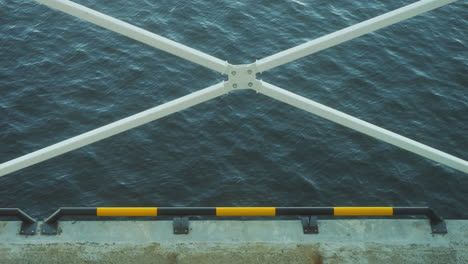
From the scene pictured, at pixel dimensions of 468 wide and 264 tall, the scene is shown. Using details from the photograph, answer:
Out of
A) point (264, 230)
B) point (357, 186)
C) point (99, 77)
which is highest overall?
point (99, 77)

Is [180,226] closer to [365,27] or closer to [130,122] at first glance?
[130,122]

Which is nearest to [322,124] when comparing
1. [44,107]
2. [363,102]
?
[363,102]

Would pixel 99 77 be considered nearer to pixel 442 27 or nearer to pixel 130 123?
pixel 442 27

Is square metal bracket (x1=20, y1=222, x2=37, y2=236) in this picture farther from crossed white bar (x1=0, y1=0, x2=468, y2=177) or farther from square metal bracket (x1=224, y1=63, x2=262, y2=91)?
square metal bracket (x1=224, y1=63, x2=262, y2=91)

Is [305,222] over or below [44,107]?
below

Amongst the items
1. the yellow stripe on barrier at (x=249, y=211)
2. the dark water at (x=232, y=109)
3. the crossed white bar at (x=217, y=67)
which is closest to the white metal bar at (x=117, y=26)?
the crossed white bar at (x=217, y=67)

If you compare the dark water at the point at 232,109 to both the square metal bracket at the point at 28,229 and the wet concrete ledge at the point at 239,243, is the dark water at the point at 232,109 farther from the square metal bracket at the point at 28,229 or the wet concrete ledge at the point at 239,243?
the wet concrete ledge at the point at 239,243

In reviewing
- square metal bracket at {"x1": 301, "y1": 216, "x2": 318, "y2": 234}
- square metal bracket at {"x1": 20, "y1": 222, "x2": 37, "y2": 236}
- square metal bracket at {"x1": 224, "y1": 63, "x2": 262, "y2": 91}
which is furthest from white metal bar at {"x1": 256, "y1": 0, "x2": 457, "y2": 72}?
square metal bracket at {"x1": 20, "y1": 222, "x2": 37, "y2": 236}
